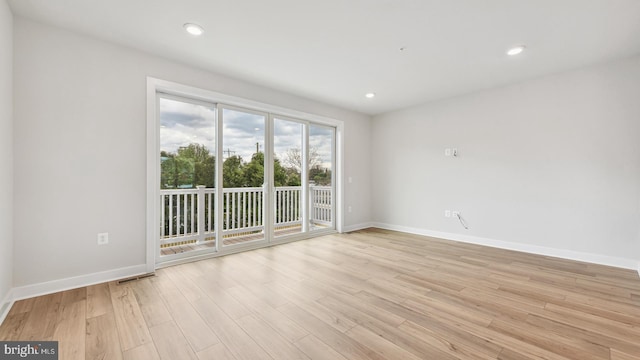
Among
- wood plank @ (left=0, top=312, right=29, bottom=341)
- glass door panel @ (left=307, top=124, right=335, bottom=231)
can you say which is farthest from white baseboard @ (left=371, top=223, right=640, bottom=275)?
wood plank @ (left=0, top=312, right=29, bottom=341)

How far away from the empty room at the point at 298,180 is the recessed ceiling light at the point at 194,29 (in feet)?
0.05

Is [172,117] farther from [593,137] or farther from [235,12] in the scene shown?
[593,137]

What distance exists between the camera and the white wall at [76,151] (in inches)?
94.8

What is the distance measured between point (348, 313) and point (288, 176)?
2.94 meters

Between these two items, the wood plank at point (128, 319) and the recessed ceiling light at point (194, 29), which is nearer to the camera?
the wood plank at point (128, 319)

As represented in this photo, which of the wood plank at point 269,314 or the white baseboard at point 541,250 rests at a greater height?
the white baseboard at point 541,250

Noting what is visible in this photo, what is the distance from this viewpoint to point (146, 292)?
8.21ft

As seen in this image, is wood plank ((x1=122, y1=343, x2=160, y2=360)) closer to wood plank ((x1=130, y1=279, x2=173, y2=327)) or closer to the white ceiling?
wood plank ((x1=130, y1=279, x2=173, y2=327))

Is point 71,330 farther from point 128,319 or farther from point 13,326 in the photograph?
point 13,326

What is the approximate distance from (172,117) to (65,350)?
2643mm

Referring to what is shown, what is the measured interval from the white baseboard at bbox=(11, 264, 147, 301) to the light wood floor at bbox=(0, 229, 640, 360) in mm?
115

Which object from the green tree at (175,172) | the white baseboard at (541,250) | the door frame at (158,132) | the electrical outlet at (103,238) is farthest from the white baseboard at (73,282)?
the white baseboard at (541,250)

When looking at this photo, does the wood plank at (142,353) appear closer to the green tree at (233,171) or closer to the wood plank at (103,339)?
the wood plank at (103,339)

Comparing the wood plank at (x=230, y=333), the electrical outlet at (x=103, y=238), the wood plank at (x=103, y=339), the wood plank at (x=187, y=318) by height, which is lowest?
the wood plank at (x=230, y=333)
